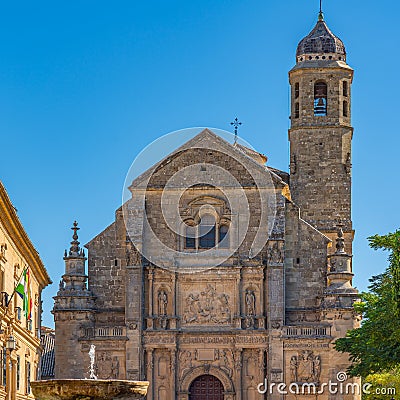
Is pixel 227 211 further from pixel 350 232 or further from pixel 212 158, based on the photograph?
pixel 350 232

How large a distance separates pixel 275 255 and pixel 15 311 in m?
16.6

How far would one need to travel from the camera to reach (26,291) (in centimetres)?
4834

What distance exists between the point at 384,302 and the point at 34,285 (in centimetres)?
1832

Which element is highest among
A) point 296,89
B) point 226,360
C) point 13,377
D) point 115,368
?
point 296,89

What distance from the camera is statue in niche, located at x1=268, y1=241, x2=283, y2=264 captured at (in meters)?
58.2

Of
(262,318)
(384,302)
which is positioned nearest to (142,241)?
(262,318)

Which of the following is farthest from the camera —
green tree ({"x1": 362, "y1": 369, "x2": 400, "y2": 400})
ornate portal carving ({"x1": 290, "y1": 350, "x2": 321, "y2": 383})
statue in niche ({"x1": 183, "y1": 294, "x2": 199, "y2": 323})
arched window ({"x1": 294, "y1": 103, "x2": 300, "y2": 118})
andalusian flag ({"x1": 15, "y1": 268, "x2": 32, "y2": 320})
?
arched window ({"x1": 294, "y1": 103, "x2": 300, "y2": 118})

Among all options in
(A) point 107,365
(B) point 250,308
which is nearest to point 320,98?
(B) point 250,308

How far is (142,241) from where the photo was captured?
2334 inches

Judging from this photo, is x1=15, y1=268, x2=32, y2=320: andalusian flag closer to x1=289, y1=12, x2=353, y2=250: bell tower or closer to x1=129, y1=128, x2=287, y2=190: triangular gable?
x1=129, y1=128, x2=287, y2=190: triangular gable

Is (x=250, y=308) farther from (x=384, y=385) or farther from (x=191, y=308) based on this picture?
(x=384, y=385)

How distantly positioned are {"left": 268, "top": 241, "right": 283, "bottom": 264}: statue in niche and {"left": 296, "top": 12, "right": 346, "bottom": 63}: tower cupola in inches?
461

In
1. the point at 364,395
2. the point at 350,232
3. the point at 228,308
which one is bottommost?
the point at 364,395

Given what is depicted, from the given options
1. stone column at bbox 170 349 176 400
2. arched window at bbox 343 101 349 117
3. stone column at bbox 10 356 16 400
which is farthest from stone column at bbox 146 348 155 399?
arched window at bbox 343 101 349 117
